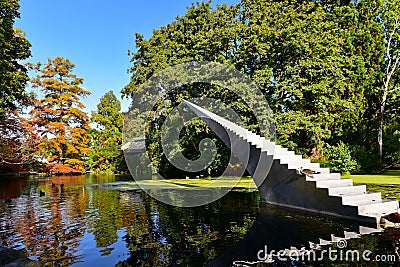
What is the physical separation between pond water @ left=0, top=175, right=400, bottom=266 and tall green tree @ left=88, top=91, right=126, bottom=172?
101 ft

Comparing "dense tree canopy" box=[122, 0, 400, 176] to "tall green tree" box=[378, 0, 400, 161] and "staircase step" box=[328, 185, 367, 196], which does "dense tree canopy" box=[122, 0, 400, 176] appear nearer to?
"tall green tree" box=[378, 0, 400, 161]

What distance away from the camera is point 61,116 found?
110 feet

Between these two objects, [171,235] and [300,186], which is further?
[300,186]

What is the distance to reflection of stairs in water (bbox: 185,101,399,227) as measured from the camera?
6.03m

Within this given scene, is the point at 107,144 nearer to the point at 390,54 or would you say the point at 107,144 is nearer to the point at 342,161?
the point at 342,161

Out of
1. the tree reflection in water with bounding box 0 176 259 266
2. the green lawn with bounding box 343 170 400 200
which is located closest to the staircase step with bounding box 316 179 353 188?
the tree reflection in water with bounding box 0 176 259 266

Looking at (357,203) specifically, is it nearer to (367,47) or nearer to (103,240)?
(103,240)

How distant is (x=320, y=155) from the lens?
2197cm

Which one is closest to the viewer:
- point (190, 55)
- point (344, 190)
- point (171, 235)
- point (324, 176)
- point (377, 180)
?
point (171, 235)

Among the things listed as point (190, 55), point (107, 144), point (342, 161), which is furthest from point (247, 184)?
point (107, 144)

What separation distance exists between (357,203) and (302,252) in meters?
2.66

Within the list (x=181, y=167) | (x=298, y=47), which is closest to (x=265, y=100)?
(x=298, y=47)

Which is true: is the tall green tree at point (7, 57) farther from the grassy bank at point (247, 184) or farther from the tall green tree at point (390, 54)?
the tall green tree at point (390, 54)

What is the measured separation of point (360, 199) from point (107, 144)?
120 ft
